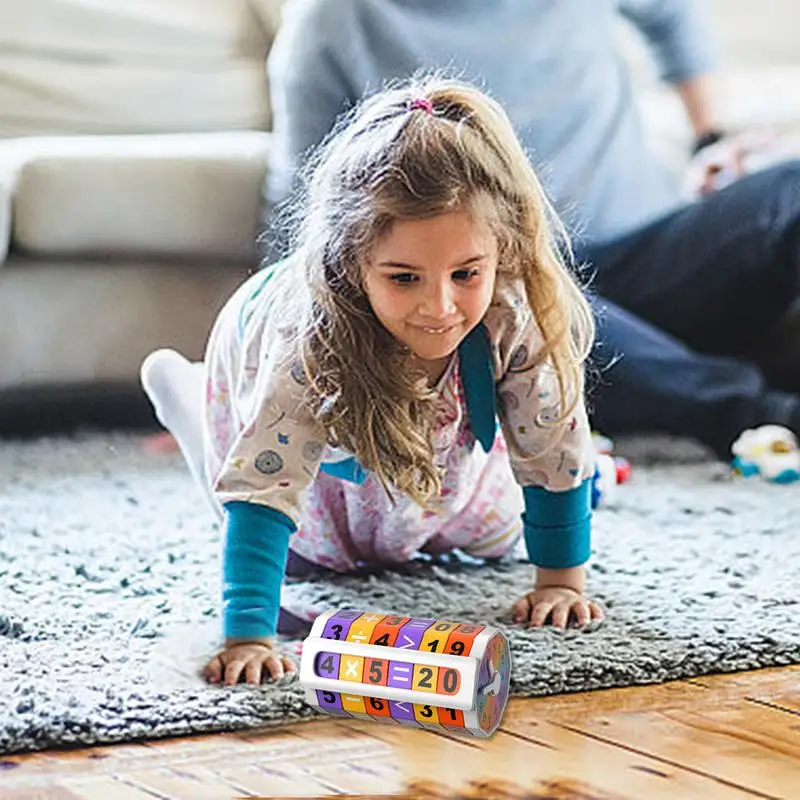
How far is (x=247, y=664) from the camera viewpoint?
3.74ft

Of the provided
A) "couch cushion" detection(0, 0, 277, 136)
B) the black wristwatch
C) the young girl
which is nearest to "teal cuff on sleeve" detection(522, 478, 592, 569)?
the young girl

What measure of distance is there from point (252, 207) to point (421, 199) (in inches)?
36.4

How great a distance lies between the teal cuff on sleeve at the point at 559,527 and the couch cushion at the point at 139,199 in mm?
829

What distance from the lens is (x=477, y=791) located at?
0.95 metres

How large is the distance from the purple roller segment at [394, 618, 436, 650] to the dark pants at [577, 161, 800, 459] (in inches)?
32.3

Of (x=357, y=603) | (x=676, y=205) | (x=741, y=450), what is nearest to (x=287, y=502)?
(x=357, y=603)

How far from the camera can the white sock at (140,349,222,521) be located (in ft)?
4.71

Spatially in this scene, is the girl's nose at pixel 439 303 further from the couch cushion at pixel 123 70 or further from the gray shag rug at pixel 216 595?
the couch cushion at pixel 123 70

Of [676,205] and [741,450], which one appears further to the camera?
[676,205]

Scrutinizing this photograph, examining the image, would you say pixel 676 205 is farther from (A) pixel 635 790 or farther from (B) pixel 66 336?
(A) pixel 635 790

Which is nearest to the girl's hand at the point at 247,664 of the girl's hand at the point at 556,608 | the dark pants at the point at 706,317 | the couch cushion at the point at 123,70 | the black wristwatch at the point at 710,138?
the girl's hand at the point at 556,608

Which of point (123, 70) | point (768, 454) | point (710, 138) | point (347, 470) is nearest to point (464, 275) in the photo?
point (347, 470)

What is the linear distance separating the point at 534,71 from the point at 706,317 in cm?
37

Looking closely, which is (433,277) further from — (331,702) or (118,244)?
(118,244)
